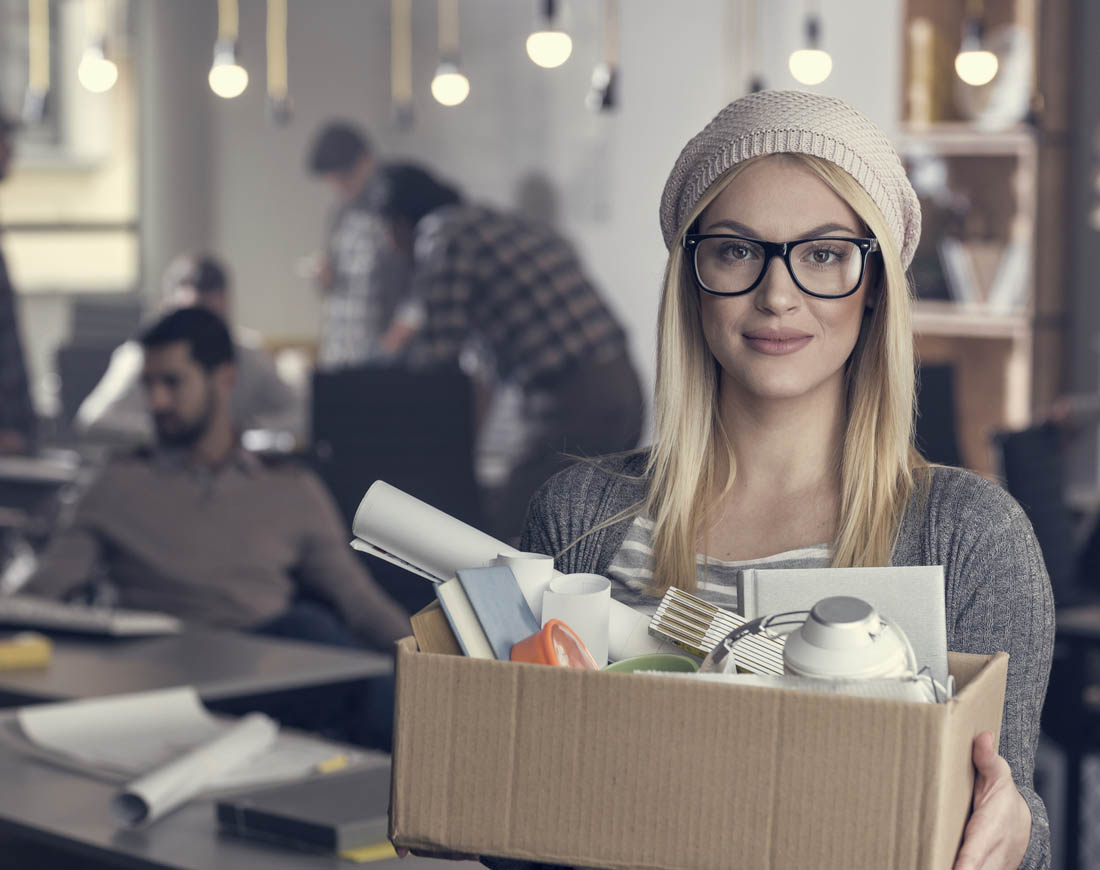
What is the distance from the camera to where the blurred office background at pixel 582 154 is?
488 cm

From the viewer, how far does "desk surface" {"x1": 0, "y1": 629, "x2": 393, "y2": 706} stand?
2441 millimetres

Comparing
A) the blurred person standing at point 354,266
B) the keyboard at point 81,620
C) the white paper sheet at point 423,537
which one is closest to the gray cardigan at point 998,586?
the white paper sheet at point 423,537

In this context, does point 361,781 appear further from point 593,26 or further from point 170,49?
point 170,49

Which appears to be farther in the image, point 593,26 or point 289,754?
point 593,26

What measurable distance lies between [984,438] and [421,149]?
3.30 m

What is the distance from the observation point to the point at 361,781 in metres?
1.86

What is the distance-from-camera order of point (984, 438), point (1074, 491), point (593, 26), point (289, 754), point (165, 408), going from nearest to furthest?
1. point (289, 754)
2. point (165, 408)
3. point (1074, 491)
4. point (984, 438)
5. point (593, 26)

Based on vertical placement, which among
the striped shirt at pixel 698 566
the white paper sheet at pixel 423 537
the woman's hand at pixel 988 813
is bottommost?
the woman's hand at pixel 988 813

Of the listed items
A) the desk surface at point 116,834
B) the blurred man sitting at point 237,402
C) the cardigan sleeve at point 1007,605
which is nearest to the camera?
the cardigan sleeve at point 1007,605

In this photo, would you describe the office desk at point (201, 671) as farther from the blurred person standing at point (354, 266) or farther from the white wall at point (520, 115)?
the blurred person standing at point (354, 266)

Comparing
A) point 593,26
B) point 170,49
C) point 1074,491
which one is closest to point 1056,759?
point 1074,491

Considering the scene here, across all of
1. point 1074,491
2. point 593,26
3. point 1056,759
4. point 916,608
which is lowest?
point 1056,759

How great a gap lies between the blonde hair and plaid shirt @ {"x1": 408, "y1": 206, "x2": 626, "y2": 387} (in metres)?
3.19

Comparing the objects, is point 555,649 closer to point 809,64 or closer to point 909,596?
point 909,596
